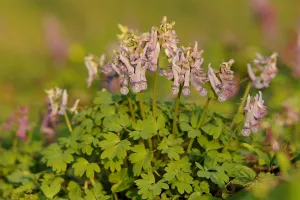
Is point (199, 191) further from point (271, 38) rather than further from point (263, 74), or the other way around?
point (271, 38)

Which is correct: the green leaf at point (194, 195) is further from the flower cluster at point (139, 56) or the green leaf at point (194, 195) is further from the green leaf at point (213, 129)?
the flower cluster at point (139, 56)

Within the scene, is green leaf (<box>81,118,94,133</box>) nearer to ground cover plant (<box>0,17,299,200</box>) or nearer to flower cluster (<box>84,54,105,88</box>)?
ground cover plant (<box>0,17,299,200</box>)

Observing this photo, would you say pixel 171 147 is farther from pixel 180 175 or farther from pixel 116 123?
pixel 116 123

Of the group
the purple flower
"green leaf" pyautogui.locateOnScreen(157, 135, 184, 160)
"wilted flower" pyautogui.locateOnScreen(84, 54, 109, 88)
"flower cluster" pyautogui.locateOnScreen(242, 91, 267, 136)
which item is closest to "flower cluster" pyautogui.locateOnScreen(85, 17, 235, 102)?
"flower cluster" pyautogui.locateOnScreen(242, 91, 267, 136)

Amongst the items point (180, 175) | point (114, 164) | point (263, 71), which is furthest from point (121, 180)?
point (263, 71)

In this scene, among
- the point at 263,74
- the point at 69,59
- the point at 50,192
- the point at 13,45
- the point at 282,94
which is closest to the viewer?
the point at 50,192

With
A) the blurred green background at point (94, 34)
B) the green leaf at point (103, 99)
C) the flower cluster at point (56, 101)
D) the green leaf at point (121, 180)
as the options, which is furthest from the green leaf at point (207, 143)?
the blurred green background at point (94, 34)

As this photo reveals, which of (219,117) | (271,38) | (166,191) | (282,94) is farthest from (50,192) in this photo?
(271,38)
